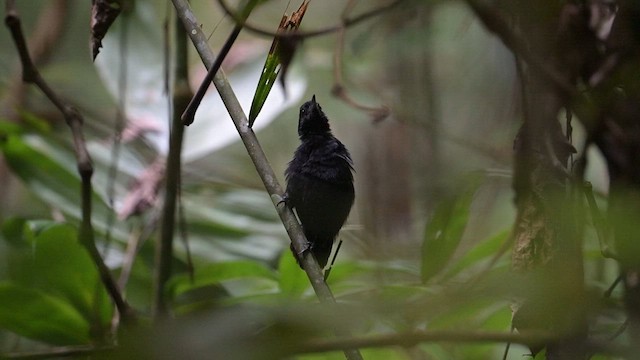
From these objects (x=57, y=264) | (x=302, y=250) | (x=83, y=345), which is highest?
(x=302, y=250)

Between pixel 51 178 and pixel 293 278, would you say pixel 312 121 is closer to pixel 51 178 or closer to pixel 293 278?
pixel 293 278

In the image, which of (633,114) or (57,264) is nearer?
(633,114)

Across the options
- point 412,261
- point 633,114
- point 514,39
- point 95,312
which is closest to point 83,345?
point 95,312

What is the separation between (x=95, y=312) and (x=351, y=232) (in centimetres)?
72

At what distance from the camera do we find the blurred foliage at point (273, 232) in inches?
20.0

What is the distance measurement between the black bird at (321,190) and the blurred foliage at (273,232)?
0.27 feet

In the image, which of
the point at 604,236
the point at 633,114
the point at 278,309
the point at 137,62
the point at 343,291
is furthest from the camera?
the point at 137,62

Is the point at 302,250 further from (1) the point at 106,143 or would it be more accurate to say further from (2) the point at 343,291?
(1) the point at 106,143

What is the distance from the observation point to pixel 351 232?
6.25 feet

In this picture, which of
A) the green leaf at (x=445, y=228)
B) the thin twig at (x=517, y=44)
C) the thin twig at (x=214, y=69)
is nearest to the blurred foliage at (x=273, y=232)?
the green leaf at (x=445, y=228)

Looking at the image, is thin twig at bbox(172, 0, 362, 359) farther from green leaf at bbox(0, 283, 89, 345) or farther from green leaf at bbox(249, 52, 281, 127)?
green leaf at bbox(0, 283, 89, 345)

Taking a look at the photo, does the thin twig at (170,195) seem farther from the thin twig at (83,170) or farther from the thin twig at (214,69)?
the thin twig at (214,69)

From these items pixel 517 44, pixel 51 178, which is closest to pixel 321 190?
pixel 517 44

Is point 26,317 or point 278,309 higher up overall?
point 278,309
